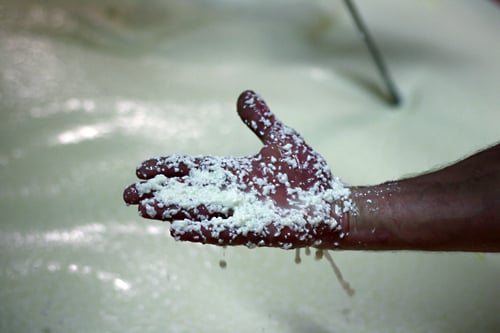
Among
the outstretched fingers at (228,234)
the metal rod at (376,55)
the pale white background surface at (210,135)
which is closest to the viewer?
the outstretched fingers at (228,234)

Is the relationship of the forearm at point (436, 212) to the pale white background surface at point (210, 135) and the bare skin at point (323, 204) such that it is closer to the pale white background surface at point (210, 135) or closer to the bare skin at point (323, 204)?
the bare skin at point (323, 204)

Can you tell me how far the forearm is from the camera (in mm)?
669

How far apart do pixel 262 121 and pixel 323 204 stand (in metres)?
0.16

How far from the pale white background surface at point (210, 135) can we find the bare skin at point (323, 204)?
23cm

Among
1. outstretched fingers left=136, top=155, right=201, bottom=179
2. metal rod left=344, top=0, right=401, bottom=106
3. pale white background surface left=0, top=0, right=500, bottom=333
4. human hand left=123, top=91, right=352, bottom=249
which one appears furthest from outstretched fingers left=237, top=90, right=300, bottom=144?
metal rod left=344, top=0, right=401, bottom=106

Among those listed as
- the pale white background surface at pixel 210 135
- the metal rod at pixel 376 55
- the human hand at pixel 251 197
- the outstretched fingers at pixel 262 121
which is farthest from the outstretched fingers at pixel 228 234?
the metal rod at pixel 376 55

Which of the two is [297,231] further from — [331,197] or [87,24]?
[87,24]

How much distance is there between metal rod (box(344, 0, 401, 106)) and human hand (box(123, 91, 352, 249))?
1.93ft

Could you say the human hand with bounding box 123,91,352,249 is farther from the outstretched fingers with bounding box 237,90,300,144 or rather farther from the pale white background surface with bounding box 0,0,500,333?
the pale white background surface with bounding box 0,0,500,333

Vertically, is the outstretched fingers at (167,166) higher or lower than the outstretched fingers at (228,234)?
higher

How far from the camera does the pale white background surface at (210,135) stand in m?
0.86

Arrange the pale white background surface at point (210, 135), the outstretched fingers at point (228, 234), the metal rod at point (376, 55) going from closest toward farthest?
1. the outstretched fingers at point (228, 234)
2. the pale white background surface at point (210, 135)
3. the metal rod at point (376, 55)

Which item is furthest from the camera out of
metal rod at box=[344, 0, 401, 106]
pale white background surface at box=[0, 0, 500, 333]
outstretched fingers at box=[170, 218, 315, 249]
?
metal rod at box=[344, 0, 401, 106]

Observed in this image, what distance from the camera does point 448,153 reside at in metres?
1.13
